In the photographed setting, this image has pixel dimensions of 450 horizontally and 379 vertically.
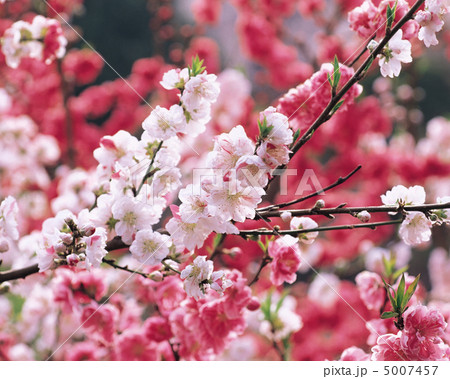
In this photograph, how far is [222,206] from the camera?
0.69 m

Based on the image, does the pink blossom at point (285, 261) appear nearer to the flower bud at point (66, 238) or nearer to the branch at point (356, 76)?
the branch at point (356, 76)

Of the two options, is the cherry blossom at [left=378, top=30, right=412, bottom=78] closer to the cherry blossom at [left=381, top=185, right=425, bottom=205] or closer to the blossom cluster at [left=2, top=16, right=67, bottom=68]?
the cherry blossom at [left=381, top=185, right=425, bottom=205]

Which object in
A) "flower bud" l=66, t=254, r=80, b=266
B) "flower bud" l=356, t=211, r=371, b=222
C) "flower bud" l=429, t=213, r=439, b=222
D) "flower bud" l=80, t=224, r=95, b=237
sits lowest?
"flower bud" l=66, t=254, r=80, b=266

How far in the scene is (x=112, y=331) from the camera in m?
1.10

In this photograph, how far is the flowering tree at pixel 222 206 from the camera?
0.76 meters

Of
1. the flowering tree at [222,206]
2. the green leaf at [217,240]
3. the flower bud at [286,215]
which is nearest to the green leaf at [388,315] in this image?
the flowering tree at [222,206]

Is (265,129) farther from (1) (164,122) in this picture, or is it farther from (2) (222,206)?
(1) (164,122)

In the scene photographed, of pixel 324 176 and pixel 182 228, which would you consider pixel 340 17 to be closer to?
pixel 324 176

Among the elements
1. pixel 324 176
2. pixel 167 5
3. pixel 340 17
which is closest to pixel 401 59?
pixel 324 176

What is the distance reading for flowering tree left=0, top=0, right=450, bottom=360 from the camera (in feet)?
2.48

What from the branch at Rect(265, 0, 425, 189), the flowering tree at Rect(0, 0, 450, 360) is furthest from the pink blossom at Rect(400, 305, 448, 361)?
the branch at Rect(265, 0, 425, 189)

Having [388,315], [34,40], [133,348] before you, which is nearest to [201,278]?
[388,315]
